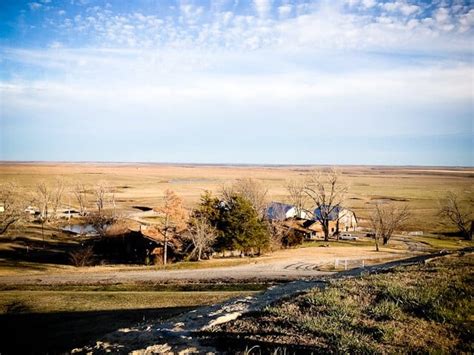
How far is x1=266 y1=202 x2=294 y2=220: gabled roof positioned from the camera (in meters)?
60.5

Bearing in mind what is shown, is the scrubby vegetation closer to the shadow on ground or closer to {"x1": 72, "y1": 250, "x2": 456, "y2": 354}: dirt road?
{"x1": 72, "y1": 250, "x2": 456, "y2": 354}: dirt road

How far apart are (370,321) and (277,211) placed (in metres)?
55.0

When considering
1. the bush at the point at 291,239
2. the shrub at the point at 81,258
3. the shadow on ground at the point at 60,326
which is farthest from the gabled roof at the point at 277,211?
the shadow on ground at the point at 60,326

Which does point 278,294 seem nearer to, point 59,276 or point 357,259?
point 59,276

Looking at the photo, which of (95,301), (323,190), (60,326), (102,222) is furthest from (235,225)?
(60,326)

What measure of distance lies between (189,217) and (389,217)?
30257 mm

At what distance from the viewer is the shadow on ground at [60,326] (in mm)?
14031

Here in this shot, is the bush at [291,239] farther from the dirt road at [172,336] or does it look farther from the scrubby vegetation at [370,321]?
the dirt road at [172,336]

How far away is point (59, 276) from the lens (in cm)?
3231

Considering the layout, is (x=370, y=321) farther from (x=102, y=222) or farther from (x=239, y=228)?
(x=102, y=222)

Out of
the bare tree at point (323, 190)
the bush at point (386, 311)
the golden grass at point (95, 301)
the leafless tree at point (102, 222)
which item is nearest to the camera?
the bush at point (386, 311)

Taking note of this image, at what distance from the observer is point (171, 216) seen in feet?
131

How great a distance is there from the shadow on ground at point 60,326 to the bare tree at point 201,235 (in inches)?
841

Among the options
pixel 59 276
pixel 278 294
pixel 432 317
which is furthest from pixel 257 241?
pixel 432 317
